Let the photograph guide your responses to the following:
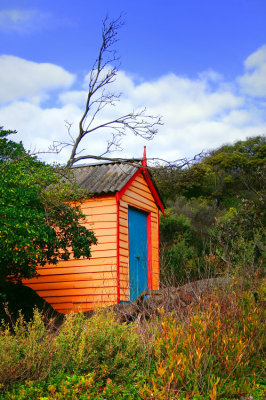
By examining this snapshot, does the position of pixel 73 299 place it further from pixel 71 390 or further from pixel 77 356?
pixel 71 390

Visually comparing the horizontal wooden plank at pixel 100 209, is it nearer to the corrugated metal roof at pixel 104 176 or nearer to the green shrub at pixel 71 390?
the corrugated metal roof at pixel 104 176

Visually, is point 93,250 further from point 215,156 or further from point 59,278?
point 215,156

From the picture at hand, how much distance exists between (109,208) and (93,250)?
3.82ft

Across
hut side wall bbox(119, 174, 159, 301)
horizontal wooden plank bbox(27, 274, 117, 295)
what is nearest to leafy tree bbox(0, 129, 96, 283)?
horizontal wooden plank bbox(27, 274, 117, 295)

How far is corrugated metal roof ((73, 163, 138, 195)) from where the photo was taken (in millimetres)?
11509

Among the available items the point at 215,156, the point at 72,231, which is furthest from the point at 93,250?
the point at 215,156

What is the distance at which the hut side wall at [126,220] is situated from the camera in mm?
11391

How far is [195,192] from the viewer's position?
3072 cm

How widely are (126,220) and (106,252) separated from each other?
3.71 feet

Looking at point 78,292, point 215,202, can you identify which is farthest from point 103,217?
point 215,202

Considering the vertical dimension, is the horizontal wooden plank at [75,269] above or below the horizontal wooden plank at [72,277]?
above

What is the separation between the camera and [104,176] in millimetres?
12289

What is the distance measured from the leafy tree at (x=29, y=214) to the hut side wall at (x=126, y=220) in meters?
2.11

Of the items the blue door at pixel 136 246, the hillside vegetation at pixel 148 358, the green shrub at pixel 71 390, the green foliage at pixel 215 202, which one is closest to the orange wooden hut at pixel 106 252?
the blue door at pixel 136 246
